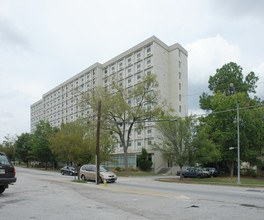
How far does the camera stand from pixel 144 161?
48625 millimetres

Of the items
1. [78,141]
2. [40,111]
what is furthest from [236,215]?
[40,111]

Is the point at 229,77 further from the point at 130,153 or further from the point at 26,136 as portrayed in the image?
the point at 26,136

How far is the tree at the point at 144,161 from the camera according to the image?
159 ft

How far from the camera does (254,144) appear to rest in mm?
36312

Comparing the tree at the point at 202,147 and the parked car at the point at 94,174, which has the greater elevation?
the tree at the point at 202,147

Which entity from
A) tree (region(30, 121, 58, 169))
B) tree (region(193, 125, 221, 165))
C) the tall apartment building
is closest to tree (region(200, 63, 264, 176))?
tree (region(193, 125, 221, 165))

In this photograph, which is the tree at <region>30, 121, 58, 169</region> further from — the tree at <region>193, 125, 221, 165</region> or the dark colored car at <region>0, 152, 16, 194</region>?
the dark colored car at <region>0, 152, 16, 194</region>

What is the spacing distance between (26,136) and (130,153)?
27.8m

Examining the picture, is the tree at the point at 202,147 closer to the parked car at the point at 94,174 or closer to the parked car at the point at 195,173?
the parked car at the point at 195,173

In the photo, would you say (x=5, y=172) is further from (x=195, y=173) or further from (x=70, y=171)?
(x=195, y=173)

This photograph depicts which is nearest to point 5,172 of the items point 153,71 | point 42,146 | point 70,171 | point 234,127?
point 70,171

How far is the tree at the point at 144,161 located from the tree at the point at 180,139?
20379mm

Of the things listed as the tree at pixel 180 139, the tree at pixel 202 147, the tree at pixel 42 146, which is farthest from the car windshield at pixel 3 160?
the tree at pixel 42 146

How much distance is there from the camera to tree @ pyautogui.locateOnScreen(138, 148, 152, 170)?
1909 inches
